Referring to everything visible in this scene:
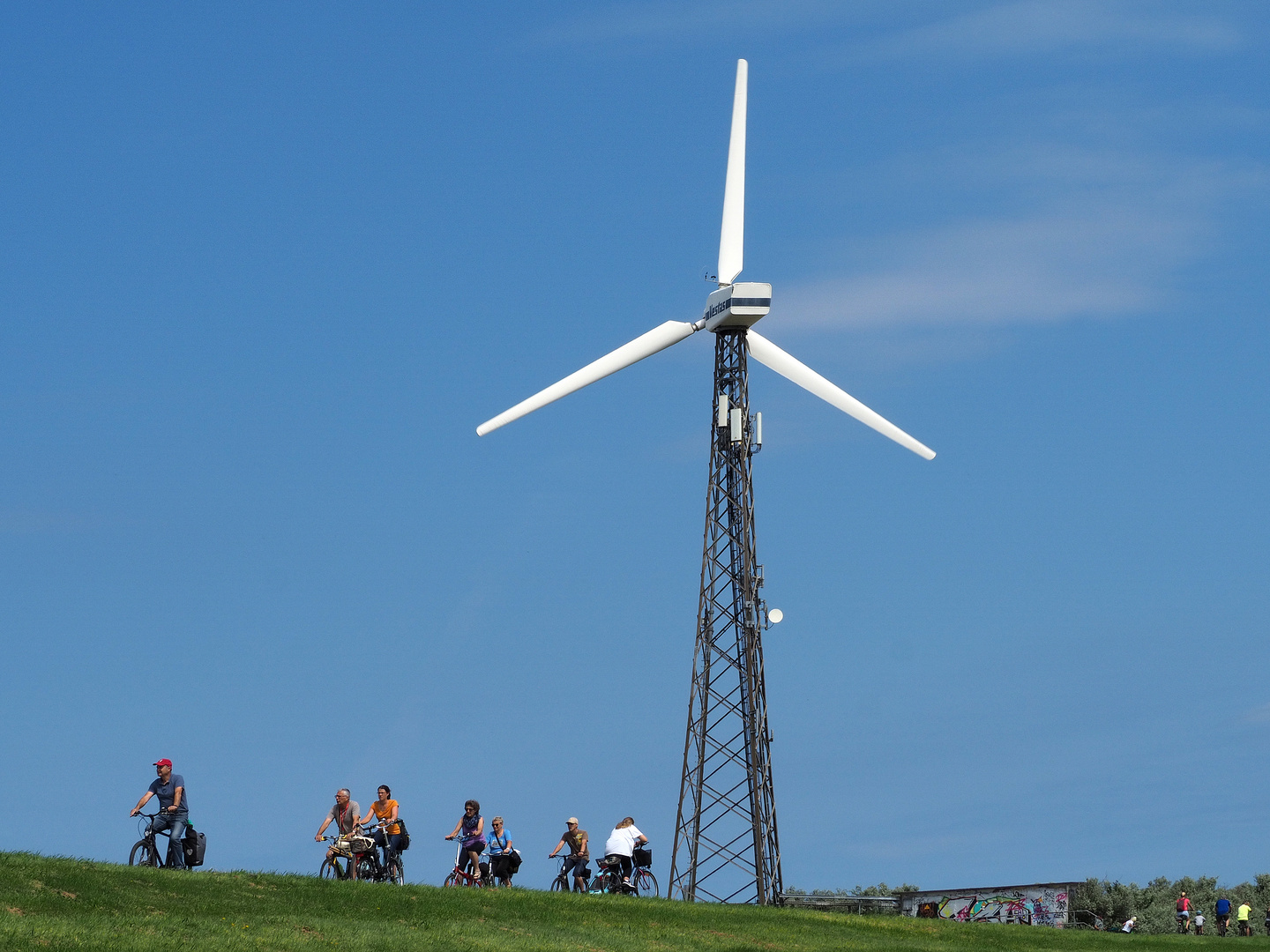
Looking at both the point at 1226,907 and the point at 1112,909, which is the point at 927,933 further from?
the point at 1112,909

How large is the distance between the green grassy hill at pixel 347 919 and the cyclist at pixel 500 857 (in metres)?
2.74

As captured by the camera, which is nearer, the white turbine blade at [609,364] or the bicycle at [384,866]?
the bicycle at [384,866]

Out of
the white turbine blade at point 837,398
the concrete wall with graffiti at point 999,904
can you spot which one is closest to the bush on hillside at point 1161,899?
the concrete wall with graffiti at point 999,904

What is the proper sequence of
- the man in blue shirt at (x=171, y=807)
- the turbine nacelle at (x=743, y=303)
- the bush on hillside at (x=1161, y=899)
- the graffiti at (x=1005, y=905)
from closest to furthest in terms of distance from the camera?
the man in blue shirt at (x=171, y=807) < the turbine nacelle at (x=743, y=303) < the graffiti at (x=1005, y=905) < the bush on hillside at (x=1161, y=899)

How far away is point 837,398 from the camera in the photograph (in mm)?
51219

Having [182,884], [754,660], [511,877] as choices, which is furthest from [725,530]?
[182,884]

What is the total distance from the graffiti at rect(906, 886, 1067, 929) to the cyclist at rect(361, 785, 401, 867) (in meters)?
24.6

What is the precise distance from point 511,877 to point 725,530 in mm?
14370

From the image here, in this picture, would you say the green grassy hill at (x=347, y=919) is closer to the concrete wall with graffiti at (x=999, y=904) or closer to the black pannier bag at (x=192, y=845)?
the black pannier bag at (x=192, y=845)

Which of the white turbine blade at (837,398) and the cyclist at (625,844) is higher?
the white turbine blade at (837,398)

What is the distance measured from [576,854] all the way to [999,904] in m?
22.9

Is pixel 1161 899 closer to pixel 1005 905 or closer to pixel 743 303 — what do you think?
pixel 1005 905

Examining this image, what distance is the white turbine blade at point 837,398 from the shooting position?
50.8 m

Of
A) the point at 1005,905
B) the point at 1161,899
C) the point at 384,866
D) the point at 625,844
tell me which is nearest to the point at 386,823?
the point at 384,866
